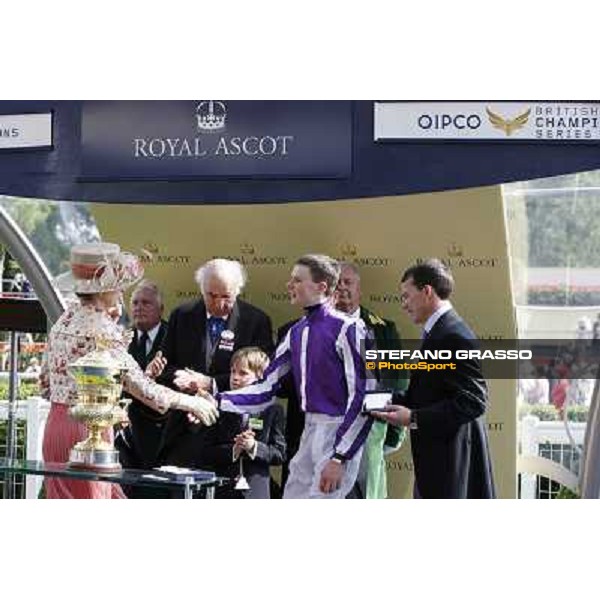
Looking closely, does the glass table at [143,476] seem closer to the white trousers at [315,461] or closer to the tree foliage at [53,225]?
the white trousers at [315,461]

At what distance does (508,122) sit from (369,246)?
760 millimetres

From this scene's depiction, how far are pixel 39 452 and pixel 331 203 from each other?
1629 millimetres

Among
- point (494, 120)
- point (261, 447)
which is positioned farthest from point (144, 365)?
point (494, 120)

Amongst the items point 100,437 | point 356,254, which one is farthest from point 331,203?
point 100,437

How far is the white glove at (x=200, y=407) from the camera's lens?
799 centimetres

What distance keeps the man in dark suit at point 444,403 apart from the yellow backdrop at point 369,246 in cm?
5

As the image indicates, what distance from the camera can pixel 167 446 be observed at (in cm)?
802

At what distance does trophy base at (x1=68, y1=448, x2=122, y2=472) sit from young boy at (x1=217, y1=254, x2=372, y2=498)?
0.58m

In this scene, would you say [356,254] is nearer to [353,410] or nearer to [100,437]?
[353,410]

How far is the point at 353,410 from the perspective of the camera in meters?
7.93

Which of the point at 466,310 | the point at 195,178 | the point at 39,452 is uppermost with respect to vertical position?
the point at 195,178

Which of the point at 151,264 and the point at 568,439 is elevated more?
the point at 151,264

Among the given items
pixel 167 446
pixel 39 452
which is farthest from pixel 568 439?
pixel 39 452

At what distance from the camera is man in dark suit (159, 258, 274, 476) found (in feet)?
26.2
